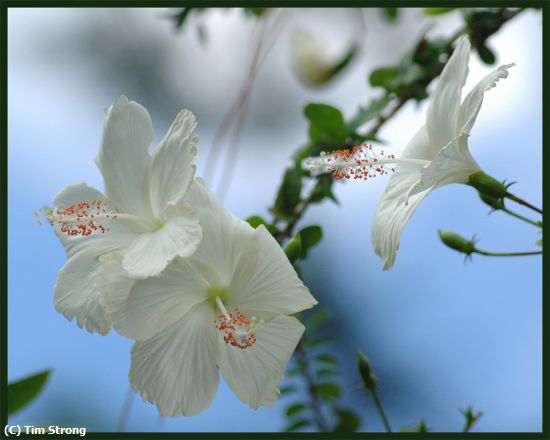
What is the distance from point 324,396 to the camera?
163 cm

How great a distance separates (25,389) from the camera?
1133 mm

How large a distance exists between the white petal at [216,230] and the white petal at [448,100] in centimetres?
32

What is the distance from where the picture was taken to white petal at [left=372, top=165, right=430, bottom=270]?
0.91 m

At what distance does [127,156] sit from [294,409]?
0.85 metres

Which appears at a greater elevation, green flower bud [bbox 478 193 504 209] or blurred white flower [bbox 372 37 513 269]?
blurred white flower [bbox 372 37 513 269]

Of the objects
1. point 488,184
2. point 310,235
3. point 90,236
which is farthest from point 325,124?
point 90,236

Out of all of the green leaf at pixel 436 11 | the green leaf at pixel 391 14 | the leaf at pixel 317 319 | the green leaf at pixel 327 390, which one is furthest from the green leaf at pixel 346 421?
the green leaf at pixel 391 14

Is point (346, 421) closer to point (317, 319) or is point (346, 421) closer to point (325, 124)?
point (317, 319)

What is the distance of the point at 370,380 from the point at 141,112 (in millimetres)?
553

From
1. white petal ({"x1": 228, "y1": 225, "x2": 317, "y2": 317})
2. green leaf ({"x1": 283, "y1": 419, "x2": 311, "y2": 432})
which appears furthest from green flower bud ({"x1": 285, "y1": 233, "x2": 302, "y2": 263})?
green leaf ({"x1": 283, "y1": 419, "x2": 311, "y2": 432})

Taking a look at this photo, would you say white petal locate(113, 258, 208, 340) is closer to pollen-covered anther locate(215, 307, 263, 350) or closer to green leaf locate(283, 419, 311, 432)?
pollen-covered anther locate(215, 307, 263, 350)

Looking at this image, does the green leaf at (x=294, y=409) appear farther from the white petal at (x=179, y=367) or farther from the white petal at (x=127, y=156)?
the white petal at (x=127, y=156)

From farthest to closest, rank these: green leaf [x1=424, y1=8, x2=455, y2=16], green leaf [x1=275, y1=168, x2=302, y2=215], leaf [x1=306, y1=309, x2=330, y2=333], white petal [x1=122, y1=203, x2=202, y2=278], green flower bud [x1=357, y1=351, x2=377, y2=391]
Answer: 1. green leaf [x1=424, y1=8, x2=455, y2=16]
2. leaf [x1=306, y1=309, x2=330, y2=333]
3. green leaf [x1=275, y1=168, x2=302, y2=215]
4. green flower bud [x1=357, y1=351, x2=377, y2=391]
5. white petal [x1=122, y1=203, x2=202, y2=278]

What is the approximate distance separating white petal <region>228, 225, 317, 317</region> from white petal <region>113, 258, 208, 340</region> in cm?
6
